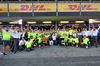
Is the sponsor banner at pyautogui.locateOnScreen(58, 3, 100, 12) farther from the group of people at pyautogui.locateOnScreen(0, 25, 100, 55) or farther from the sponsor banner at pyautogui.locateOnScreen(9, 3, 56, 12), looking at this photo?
the group of people at pyautogui.locateOnScreen(0, 25, 100, 55)

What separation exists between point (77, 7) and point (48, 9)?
3769 millimetres

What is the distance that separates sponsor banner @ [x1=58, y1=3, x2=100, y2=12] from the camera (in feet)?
35.9

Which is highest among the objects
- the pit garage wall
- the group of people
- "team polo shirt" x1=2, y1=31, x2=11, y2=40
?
the pit garage wall

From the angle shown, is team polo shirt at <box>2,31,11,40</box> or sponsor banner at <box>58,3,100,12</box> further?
sponsor banner at <box>58,3,100,12</box>

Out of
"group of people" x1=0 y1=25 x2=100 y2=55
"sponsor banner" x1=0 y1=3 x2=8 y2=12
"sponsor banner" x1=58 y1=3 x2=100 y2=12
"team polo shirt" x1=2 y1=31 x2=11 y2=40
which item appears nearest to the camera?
"team polo shirt" x1=2 y1=31 x2=11 y2=40

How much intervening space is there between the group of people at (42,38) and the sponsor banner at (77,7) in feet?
11.3

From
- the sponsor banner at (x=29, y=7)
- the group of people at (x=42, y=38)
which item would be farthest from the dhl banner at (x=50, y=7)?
the group of people at (x=42, y=38)

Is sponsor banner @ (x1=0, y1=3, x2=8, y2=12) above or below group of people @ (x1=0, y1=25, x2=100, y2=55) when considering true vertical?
above

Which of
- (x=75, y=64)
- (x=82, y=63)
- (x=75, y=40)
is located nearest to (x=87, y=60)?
(x=82, y=63)

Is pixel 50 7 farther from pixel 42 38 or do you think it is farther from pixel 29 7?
pixel 42 38

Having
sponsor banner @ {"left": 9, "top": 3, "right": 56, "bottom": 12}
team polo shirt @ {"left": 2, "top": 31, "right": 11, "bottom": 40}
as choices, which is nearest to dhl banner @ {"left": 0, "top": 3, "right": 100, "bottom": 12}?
sponsor banner @ {"left": 9, "top": 3, "right": 56, "bottom": 12}

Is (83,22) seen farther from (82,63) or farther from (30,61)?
(30,61)

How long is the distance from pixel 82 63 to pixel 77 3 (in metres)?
8.70

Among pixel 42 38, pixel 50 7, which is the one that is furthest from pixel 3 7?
pixel 42 38
